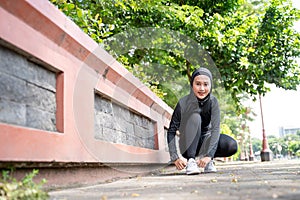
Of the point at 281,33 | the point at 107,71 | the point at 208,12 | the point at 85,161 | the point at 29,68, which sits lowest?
the point at 85,161

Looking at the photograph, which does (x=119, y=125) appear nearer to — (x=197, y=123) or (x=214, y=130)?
(x=197, y=123)

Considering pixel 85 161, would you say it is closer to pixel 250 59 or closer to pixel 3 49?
pixel 3 49

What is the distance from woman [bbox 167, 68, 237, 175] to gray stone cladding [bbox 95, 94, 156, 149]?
1.89 feet

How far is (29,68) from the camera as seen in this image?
99.6 inches

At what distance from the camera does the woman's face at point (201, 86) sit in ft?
14.3

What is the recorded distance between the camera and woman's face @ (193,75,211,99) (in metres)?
4.36

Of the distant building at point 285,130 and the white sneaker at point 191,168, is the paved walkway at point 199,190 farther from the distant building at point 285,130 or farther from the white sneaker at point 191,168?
the distant building at point 285,130

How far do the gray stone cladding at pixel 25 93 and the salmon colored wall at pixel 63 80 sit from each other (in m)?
0.06

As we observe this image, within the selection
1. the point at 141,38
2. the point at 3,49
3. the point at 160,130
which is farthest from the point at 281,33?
the point at 3,49

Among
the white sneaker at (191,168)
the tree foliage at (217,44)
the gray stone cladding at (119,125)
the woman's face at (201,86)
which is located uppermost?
the tree foliage at (217,44)

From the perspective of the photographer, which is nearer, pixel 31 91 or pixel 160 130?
pixel 31 91

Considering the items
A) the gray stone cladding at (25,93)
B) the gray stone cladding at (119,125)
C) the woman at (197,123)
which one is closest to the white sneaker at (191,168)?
the woman at (197,123)

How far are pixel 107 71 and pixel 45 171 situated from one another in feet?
5.72

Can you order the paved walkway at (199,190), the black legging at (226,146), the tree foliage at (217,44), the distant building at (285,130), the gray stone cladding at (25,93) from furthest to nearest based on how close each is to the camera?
the distant building at (285,130) < the tree foliage at (217,44) < the black legging at (226,146) < the gray stone cladding at (25,93) < the paved walkway at (199,190)
